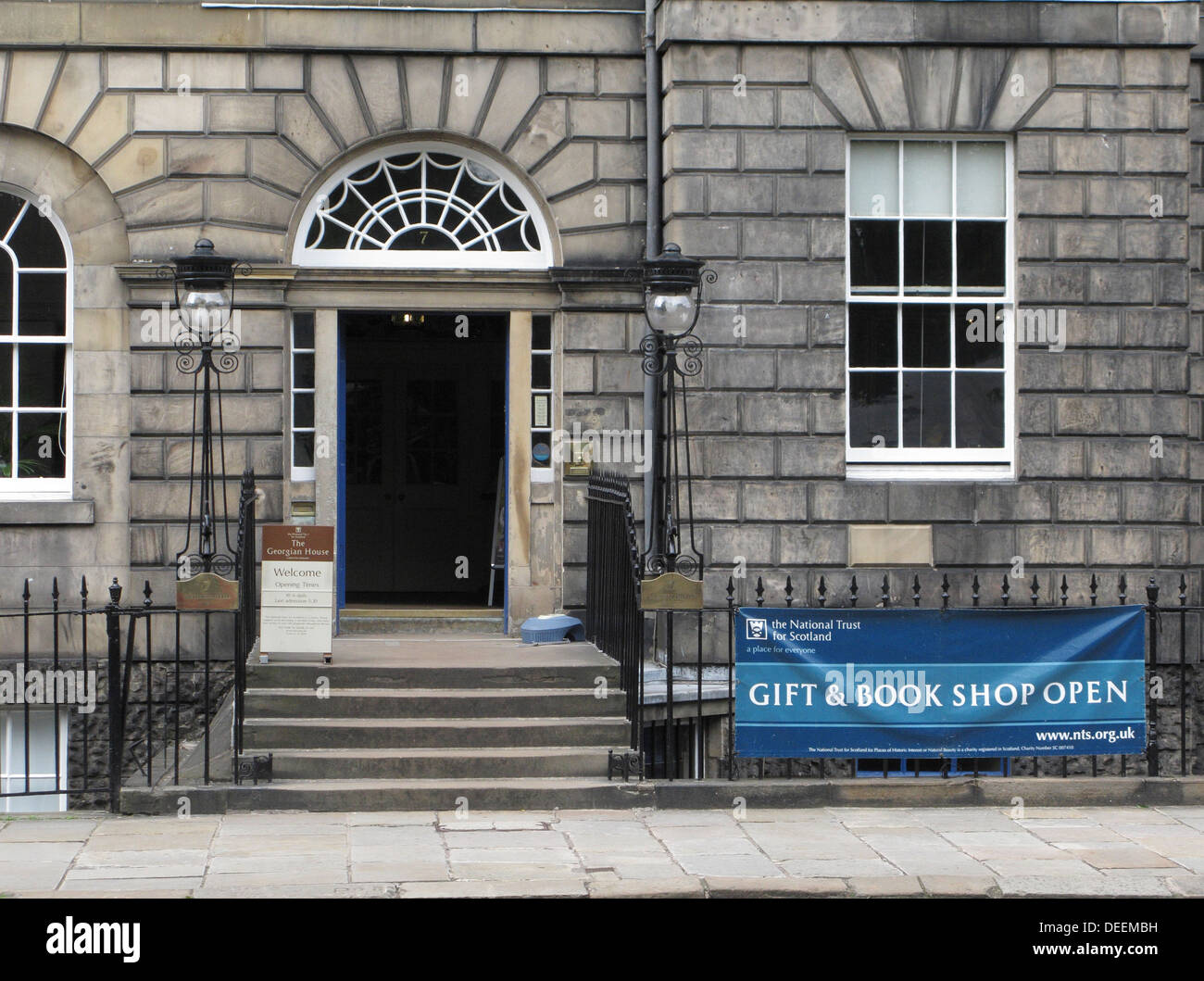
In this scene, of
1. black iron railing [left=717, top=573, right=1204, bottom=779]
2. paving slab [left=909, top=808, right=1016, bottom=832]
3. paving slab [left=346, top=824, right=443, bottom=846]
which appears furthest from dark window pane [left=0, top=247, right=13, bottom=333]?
paving slab [left=909, top=808, right=1016, bottom=832]

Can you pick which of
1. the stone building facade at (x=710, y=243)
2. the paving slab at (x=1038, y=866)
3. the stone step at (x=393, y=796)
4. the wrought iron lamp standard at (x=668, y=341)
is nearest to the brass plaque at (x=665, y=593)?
the wrought iron lamp standard at (x=668, y=341)

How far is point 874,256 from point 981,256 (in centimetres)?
89

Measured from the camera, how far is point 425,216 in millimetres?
13117

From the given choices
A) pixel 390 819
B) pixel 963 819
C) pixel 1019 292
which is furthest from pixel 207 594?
pixel 1019 292

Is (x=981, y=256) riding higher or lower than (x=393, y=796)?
higher

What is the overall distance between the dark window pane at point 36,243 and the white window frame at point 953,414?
645 centimetres

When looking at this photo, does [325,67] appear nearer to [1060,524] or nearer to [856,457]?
[856,457]

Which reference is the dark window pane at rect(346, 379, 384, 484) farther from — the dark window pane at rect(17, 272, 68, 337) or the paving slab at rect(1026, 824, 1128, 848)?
the paving slab at rect(1026, 824, 1128, 848)

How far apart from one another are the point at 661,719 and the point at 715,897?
368 centimetres

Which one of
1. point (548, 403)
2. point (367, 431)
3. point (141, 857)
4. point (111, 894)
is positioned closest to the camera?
point (111, 894)

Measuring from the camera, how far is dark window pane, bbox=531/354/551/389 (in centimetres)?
1320

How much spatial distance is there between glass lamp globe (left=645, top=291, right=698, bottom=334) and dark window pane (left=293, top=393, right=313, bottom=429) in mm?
3512

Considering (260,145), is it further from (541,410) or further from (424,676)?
(424,676)

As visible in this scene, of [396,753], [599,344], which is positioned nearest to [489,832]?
[396,753]
